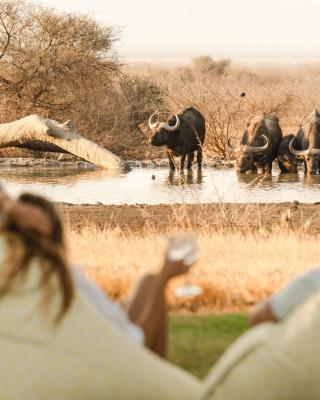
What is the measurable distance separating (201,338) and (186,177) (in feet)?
55.5

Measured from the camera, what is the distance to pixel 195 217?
1191cm

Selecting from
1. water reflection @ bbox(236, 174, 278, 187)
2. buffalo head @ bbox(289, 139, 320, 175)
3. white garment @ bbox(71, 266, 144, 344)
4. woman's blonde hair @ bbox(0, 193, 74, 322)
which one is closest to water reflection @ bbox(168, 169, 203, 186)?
water reflection @ bbox(236, 174, 278, 187)

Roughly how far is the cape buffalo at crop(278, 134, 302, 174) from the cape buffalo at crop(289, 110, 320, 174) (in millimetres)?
111

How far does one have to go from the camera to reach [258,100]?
3042 centimetres

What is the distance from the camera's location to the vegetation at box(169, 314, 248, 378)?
495cm

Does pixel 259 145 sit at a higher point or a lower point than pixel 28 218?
lower

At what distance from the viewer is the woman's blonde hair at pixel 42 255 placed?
325cm

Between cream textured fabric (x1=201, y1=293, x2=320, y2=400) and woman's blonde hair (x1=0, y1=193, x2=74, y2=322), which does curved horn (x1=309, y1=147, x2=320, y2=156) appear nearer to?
cream textured fabric (x1=201, y1=293, x2=320, y2=400)

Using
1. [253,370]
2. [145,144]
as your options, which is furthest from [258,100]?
[253,370]

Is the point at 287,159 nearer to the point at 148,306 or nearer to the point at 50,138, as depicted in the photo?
the point at 50,138

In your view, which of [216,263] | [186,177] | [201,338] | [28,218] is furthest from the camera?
[186,177]

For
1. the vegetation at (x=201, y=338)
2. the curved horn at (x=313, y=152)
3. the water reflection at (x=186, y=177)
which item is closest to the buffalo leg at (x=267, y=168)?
the curved horn at (x=313, y=152)

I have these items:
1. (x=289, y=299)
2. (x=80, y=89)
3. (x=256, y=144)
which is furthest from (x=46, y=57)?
(x=289, y=299)

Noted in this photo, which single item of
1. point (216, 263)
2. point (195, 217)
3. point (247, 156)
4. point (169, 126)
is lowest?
point (247, 156)
